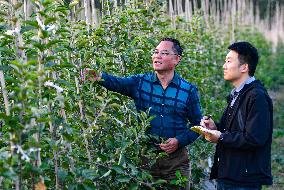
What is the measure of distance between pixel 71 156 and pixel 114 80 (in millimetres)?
951

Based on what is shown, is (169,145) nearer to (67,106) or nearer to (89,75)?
(89,75)

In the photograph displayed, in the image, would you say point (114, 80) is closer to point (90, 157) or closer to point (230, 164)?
point (90, 157)

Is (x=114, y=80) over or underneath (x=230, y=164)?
over

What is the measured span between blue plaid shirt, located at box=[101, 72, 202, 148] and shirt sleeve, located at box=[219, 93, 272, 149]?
63 cm

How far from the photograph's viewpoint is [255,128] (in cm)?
327

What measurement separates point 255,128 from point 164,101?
33.1 inches

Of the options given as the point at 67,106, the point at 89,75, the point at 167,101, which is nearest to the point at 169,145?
the point at 167,101

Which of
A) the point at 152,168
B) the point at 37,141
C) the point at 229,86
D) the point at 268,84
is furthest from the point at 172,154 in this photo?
the point at 268,84

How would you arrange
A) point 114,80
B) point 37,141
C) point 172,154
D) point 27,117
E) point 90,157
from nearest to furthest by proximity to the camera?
point 27,117, point 37,141, point 90,157, point 114,80, point 172,154

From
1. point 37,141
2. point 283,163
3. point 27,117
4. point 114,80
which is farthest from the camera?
point 283,163

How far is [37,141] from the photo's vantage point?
8.28 ft

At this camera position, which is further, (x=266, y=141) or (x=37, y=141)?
(x=266, y=141)

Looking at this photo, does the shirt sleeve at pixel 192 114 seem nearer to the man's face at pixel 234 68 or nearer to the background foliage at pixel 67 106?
the background foliage at pixel 67 106

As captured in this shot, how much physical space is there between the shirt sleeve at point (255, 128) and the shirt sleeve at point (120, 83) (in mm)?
877
